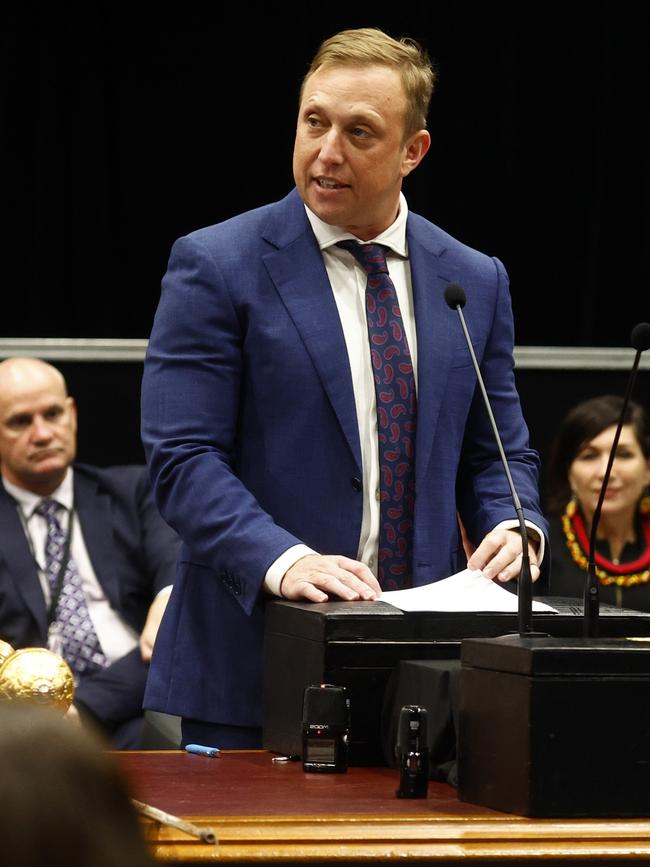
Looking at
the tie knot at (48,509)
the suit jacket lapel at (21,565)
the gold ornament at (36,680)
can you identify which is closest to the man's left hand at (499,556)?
the gold ornament at (36,680)

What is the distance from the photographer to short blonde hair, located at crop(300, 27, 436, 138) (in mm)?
2268

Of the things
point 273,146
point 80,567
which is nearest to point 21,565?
point 80,567

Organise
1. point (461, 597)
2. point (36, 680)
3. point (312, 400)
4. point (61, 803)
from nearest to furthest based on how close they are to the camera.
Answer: point (61, 803), point (36, 680), point (461, 597), point (312, 400)

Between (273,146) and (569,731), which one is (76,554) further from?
(569,731)

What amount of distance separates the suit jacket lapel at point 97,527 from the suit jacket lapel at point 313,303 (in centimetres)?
193

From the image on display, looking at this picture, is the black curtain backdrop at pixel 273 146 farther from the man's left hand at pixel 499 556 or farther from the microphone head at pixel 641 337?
the microphone head at pixel 641 337

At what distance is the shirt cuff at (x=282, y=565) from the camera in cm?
199

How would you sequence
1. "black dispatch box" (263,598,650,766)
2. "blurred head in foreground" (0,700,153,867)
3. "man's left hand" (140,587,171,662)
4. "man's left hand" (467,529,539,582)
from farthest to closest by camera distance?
"man's left hand" (140,587,171,662)
"man's left hand" (467,529,539,582)
"black dispatch box" (263,598,650,766)
"blurred head in foreground" (0,700,153,867)

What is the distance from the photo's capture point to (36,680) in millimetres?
1734

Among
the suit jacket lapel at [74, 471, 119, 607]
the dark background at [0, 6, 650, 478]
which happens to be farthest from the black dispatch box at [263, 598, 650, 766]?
the dark background at [0, 6, 650, 478]

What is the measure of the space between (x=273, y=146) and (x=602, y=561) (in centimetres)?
169

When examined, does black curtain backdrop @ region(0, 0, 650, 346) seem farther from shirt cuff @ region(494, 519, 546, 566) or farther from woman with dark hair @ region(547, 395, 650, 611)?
shirt cuff @ region(494, 519, 546, 566)

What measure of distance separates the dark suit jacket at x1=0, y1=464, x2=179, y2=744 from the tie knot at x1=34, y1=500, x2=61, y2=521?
0.19 ft

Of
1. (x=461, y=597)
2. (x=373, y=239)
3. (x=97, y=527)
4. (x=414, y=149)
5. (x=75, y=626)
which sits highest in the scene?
(x=414, y=149)
